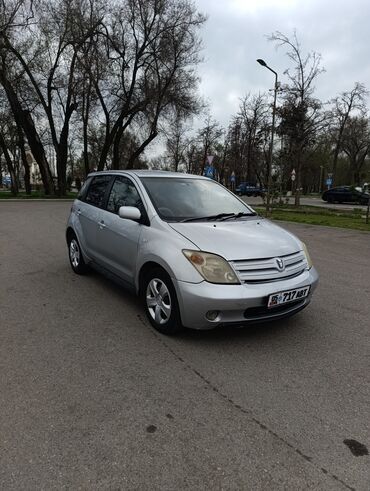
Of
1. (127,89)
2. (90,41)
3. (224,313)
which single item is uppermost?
(90,41)

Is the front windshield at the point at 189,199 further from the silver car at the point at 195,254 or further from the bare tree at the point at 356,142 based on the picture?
the bare tree at the point at 356,142

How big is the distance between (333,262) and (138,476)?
678 centimetres

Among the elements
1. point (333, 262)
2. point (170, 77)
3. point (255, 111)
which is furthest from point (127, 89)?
point (333, 262)

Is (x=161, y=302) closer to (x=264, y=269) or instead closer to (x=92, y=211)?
(x=264, y=269)

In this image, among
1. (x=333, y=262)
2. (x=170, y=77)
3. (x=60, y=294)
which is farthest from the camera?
(x=170, y=77)

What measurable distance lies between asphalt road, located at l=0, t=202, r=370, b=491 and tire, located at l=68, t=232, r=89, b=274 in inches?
49.6

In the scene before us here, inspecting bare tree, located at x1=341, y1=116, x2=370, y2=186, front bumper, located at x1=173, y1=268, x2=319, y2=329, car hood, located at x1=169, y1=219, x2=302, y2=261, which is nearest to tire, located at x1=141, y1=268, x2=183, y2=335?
front bumper, located at x1=173, y1=268, x2=319, y2=329

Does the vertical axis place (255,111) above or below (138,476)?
above

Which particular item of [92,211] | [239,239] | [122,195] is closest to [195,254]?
[239,239]

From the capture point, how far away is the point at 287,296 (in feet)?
12.7

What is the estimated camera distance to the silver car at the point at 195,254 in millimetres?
3689

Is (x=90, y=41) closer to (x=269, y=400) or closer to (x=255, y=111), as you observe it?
(x=255, y=111)

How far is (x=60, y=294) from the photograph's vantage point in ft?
18.1

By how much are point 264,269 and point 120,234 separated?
1.92 m
